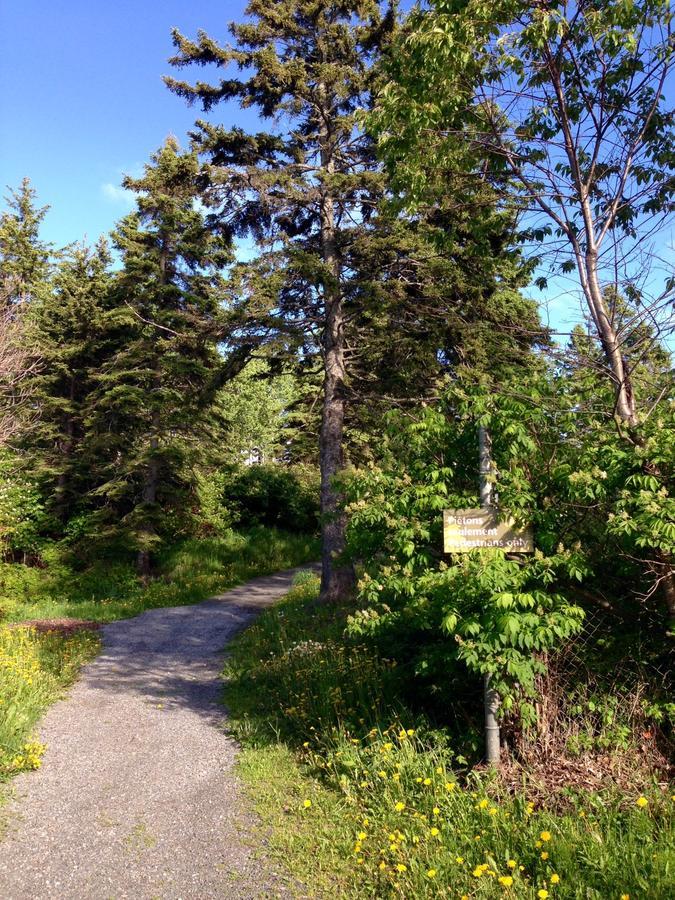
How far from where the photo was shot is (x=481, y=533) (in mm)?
Answer: 4605

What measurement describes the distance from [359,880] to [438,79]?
619 cm

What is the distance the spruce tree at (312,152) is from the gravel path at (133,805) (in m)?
4.97

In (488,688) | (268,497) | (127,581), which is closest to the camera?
(488,688)

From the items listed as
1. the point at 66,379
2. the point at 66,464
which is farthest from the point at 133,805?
the point at 66,379

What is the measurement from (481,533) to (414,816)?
2.08 meters

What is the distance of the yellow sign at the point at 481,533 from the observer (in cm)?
455

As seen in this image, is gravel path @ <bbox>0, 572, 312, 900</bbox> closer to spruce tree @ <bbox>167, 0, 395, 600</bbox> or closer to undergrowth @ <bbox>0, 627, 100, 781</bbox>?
undergrowth @ <bbox>0, 627, 100, 781</bbox>

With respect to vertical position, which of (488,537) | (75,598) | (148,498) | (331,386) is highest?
(331,386)

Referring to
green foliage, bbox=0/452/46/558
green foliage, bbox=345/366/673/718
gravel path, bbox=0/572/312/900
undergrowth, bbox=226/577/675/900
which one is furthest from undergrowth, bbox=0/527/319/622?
green foliage, bbox=345/366/673/718

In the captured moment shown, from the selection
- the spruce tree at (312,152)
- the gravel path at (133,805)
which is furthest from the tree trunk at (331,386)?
the gravel path at (133,805)

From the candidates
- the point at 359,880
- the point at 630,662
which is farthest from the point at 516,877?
the point at 630,662

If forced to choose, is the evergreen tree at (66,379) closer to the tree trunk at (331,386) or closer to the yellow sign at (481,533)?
the tree trunk at (331,386)

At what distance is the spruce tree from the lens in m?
11.6

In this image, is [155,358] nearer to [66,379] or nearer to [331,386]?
[66,379]
